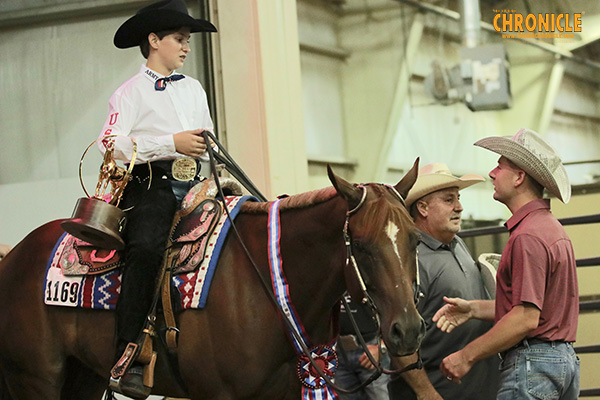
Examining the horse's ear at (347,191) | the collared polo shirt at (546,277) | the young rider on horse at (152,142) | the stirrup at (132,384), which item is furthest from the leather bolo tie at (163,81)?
the collared polo shirt at (546,277)

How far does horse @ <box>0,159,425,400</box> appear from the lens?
319cm

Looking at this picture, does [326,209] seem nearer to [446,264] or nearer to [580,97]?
[446,264]

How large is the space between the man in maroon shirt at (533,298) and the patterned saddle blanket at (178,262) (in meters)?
1.11

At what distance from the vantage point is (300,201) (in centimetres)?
357

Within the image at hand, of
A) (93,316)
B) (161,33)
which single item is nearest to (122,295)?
(93,316)

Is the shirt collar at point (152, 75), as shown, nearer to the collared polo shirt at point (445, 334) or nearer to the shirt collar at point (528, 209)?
the collared polo shirt at point (445, 334)

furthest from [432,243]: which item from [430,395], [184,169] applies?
[184,169]

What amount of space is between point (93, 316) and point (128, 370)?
0.42 meters

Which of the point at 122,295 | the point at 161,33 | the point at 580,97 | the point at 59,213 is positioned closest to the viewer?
the point at 122,295

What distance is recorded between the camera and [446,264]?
4.30 metres

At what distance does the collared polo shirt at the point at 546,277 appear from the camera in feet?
11.1

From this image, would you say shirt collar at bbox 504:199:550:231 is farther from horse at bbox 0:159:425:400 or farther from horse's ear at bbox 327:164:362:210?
horse's ear at bbox 327:164:362:210

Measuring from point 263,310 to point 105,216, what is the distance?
0.83 metres

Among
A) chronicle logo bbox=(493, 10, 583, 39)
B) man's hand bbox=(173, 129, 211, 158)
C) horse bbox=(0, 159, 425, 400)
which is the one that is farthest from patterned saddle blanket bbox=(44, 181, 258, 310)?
chronicle logo bbox=(493, 10, 583, 39)
